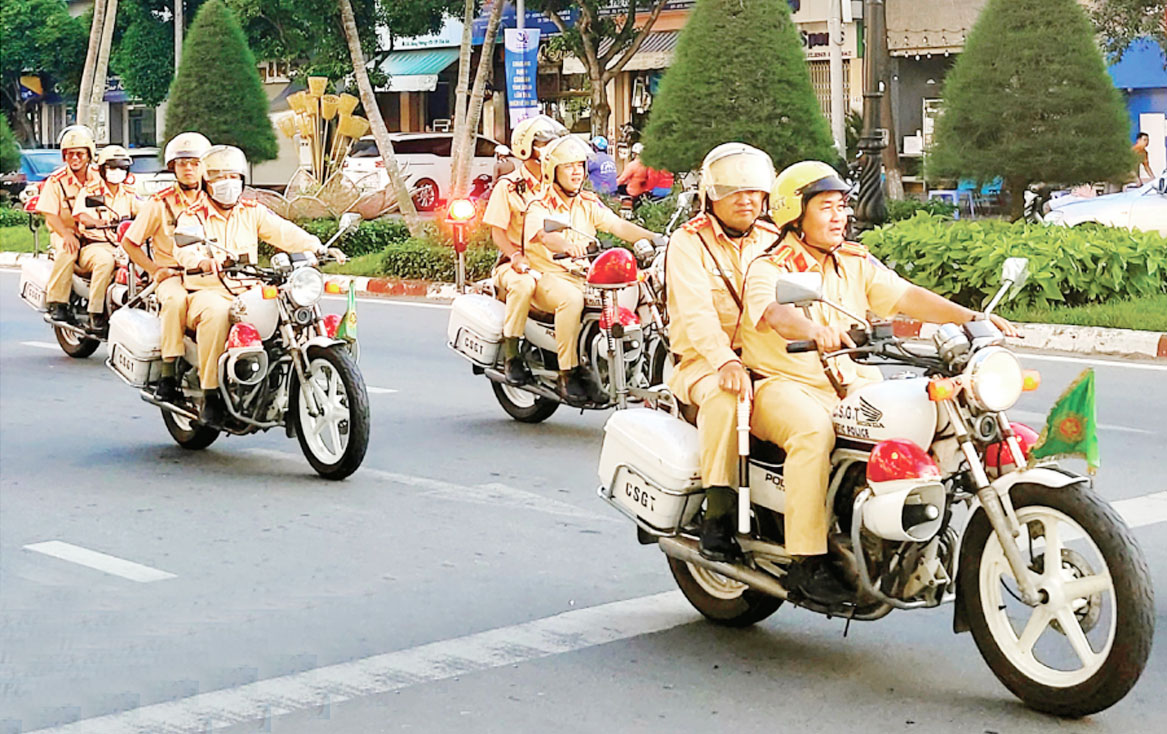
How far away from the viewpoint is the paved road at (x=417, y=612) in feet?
17.8

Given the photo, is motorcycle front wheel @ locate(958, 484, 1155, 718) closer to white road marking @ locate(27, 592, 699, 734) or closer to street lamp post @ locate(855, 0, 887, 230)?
white road marking @ locate(27, 592, 699, 734)

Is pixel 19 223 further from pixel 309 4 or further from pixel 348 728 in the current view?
pixel 348 728

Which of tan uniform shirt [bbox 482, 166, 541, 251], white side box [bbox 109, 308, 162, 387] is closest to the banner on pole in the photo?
tan uniform shirt [bbox 482, 166, 541, 251]

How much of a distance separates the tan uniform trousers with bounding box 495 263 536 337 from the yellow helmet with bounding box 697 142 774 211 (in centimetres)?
432

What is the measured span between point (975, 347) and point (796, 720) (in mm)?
1137

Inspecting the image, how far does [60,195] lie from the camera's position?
14.4m

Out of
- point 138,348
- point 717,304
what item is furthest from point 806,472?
point 138,348

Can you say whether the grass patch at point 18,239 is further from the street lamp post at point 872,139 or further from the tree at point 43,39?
the tree at point 43,39

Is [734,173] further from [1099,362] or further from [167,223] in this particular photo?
[1099,362]

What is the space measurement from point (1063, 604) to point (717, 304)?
1.64 meters

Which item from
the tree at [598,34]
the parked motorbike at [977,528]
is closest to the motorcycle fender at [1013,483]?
the parked motorbike at [977,528]

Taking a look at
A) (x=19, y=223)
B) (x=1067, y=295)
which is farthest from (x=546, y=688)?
(x=19, y=223)

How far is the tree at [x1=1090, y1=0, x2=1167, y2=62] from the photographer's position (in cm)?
2728

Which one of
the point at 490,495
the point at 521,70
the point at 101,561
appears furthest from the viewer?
the point at 521,70
